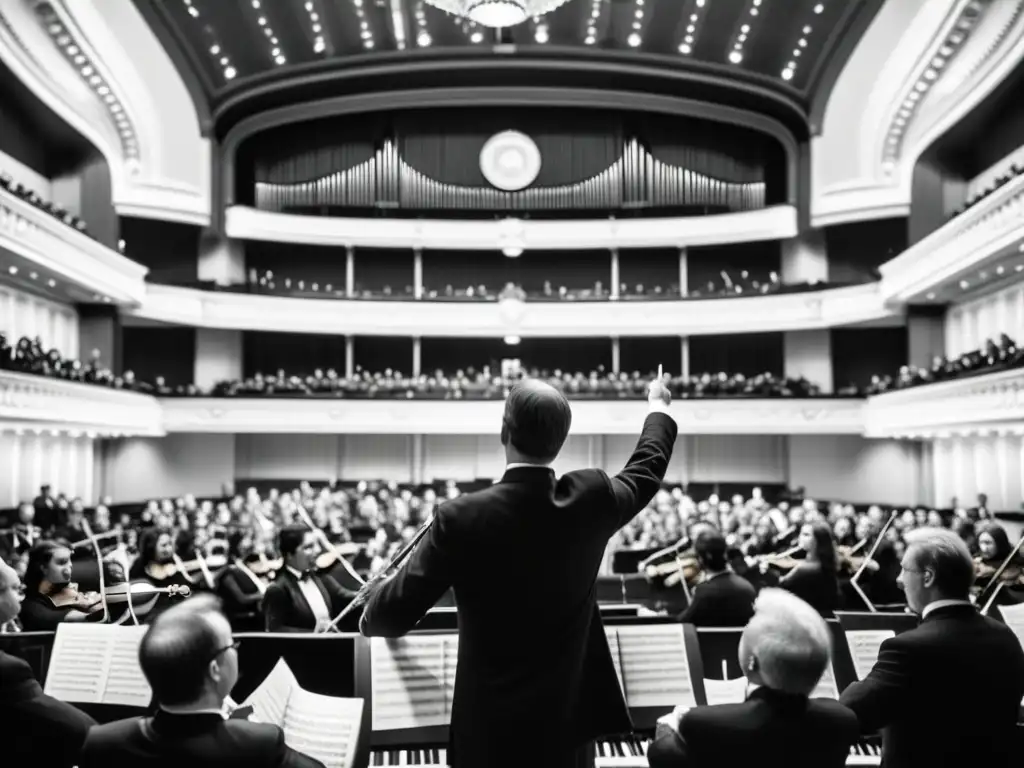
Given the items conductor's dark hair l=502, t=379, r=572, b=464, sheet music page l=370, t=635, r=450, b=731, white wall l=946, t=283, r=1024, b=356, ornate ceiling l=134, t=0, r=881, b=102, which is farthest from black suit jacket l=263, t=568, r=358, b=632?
ornate ceiling l=134, t=0, r=881, b=102

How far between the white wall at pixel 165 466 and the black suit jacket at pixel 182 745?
2321cm

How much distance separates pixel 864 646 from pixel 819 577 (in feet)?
10.6

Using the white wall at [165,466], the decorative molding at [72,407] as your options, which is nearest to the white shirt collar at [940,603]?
the decorative molding at [72,407]

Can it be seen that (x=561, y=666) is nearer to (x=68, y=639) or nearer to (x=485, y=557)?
(x=485, y=557)

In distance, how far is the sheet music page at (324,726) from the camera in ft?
9.50

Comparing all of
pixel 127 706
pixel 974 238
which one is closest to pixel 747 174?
pixel 974 238

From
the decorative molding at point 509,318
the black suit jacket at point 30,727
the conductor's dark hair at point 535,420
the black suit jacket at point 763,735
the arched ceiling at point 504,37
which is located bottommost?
the black suit jacket at point 30,727

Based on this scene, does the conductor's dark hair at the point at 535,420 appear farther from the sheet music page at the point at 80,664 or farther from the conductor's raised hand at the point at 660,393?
the sheet music page at the point at 80,664

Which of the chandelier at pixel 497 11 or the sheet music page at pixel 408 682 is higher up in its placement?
the chandelier at pixel 497 11

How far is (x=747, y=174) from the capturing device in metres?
28.1

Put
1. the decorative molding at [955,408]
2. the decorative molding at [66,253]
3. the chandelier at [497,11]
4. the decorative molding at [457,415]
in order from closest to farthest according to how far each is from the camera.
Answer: the chandelier at [497,11], the decorative molding at [955,408], the decorative molding at [66,253], the decorative molding at [457,415]

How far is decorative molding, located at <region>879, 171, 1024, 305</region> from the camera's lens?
51.0ft

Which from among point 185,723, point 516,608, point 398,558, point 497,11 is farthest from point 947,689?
point 497,11

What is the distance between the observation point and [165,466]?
82.8 feet
